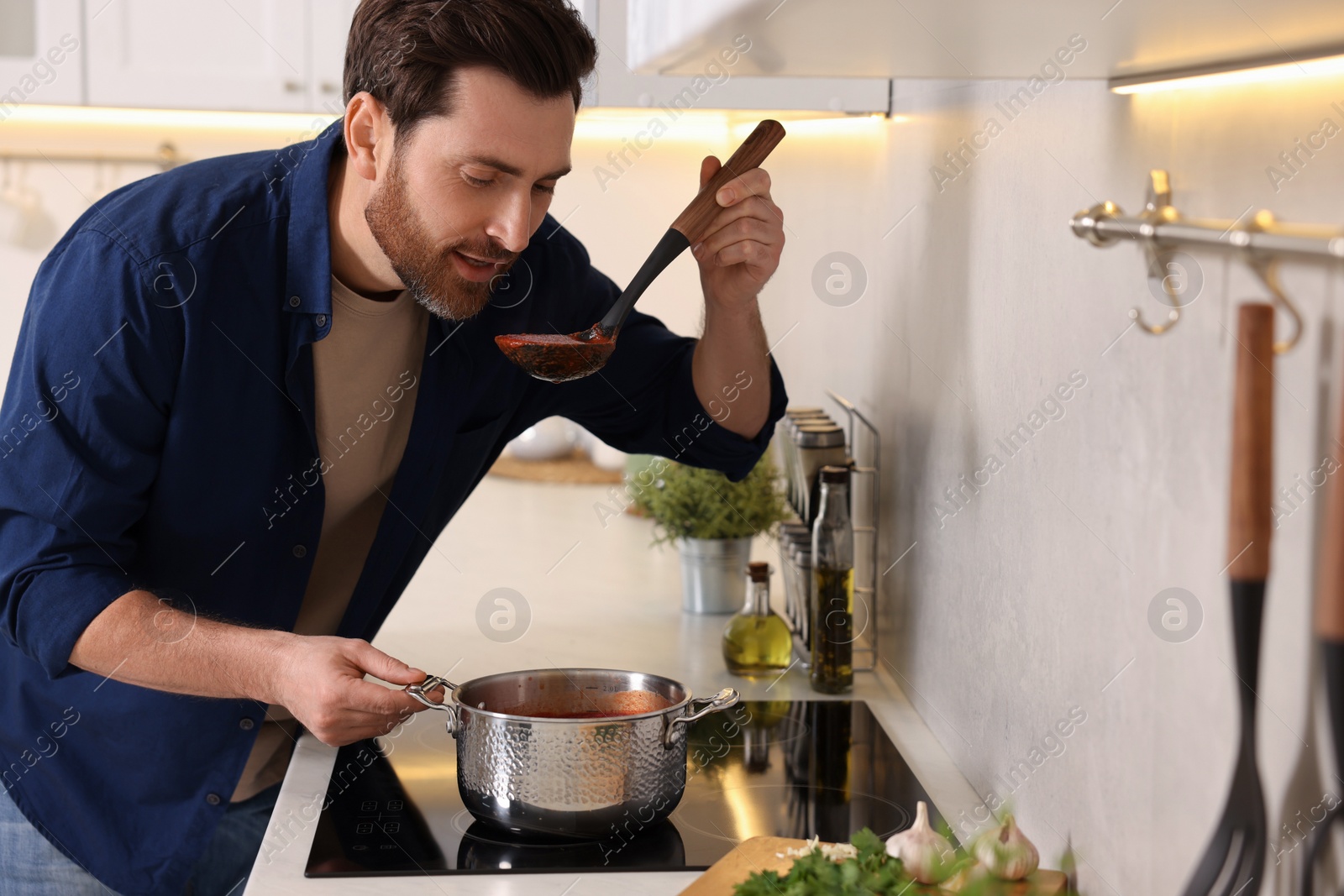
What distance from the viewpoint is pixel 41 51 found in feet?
5.77

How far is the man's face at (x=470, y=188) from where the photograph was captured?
3.39ft

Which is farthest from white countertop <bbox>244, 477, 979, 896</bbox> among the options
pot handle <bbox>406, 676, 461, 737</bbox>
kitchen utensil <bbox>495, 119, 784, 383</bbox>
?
kitchen utensil <bbox>495, 119, 784, 383</bbox>

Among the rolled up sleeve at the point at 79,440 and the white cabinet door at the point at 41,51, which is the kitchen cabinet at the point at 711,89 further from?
the white cabinet door at the point at 41,51

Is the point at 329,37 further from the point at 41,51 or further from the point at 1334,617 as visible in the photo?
the point at 1334,617

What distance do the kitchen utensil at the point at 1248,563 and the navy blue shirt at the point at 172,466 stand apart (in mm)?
790

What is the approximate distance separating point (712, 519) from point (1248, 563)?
46.6 inches

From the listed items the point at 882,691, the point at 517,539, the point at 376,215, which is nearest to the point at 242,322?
the point at 376,215

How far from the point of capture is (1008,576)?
3.28 ft

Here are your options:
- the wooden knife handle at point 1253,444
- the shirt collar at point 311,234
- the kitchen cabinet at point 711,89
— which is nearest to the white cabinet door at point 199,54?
the kitchen cabinet at point 711,89

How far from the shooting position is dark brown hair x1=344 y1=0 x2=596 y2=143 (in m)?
1.04

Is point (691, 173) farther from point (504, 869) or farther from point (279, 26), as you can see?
point (504, 869)

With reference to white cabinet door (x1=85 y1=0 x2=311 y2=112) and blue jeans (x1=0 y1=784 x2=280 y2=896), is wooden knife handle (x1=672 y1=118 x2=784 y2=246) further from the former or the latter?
white cabinet door (x1=85 y1=0 x2=311 y2=112)

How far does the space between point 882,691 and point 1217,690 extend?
2.45ft

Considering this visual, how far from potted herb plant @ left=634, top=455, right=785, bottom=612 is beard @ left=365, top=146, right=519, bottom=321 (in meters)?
0.57
